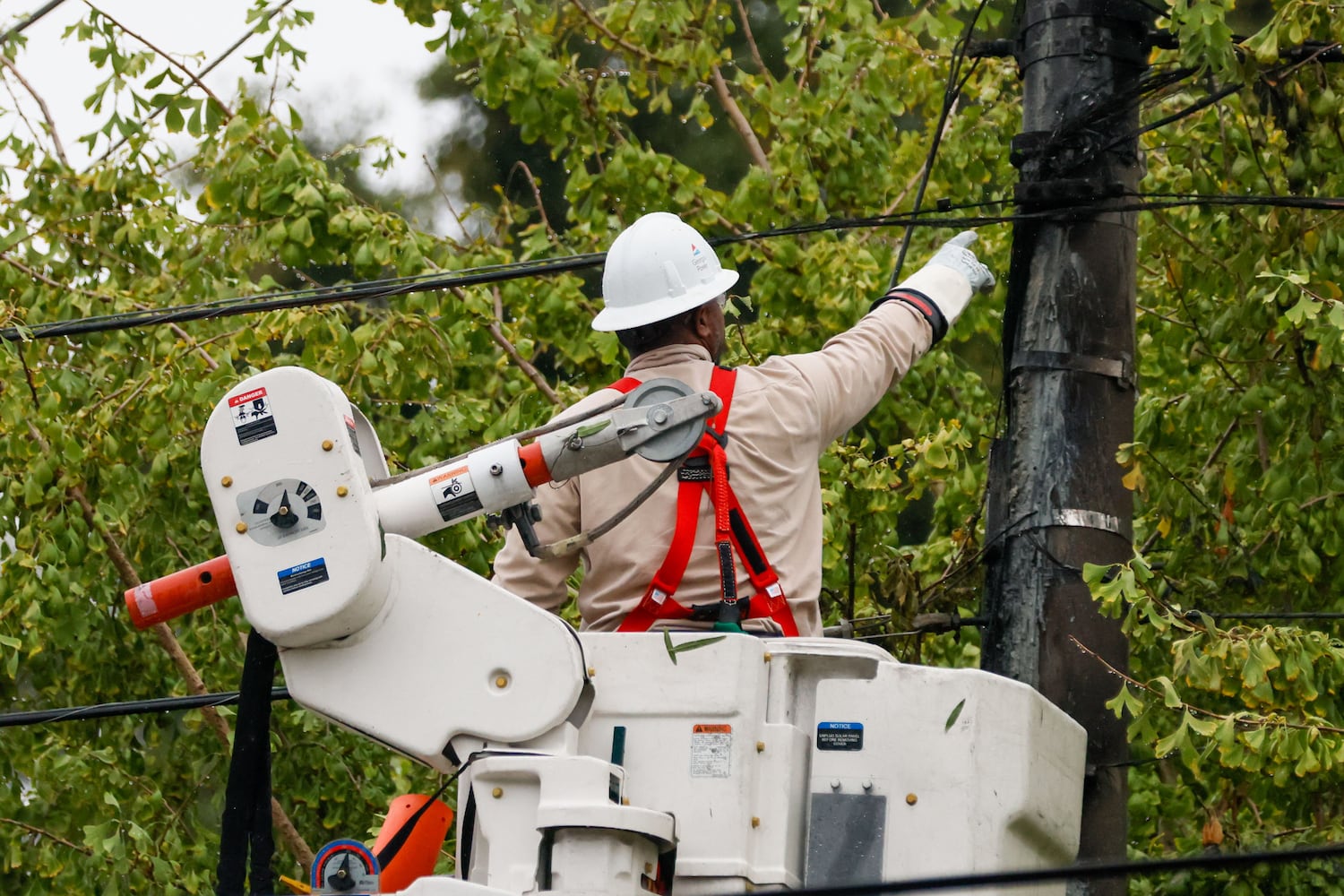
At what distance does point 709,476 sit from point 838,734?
714 millimetres

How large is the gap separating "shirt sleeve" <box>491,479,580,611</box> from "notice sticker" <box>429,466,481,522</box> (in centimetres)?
55

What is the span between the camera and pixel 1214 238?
677 cm

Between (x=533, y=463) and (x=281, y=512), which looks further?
(x=533, y=463)

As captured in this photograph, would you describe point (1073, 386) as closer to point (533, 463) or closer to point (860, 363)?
point (860, 363)

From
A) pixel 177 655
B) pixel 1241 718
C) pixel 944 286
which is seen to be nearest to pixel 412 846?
pixel 944 286

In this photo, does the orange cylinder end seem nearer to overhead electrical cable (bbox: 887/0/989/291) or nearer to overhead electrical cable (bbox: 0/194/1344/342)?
overhead electrical cable (bbox: 887/0/989/291)

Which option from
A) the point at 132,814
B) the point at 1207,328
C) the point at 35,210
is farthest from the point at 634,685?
the point at 35,210

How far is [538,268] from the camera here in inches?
264

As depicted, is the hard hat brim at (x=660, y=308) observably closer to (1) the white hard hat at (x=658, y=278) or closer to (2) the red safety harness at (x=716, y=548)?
(1) the white hard hat at (x=658, y=278)

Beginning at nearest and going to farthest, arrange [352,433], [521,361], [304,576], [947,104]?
[304,576], [352,433], [947,104], [521,361]

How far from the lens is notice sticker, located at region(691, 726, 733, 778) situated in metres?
3.78

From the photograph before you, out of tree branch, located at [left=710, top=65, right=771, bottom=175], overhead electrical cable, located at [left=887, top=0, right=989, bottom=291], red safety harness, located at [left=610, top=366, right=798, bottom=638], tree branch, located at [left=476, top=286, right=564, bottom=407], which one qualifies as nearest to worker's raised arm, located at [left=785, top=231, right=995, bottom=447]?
overhead electrical cable, located at [left=887, top=0, right=989, bottom=291]

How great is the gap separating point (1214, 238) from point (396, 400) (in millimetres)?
3573

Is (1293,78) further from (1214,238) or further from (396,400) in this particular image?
(396,400)
